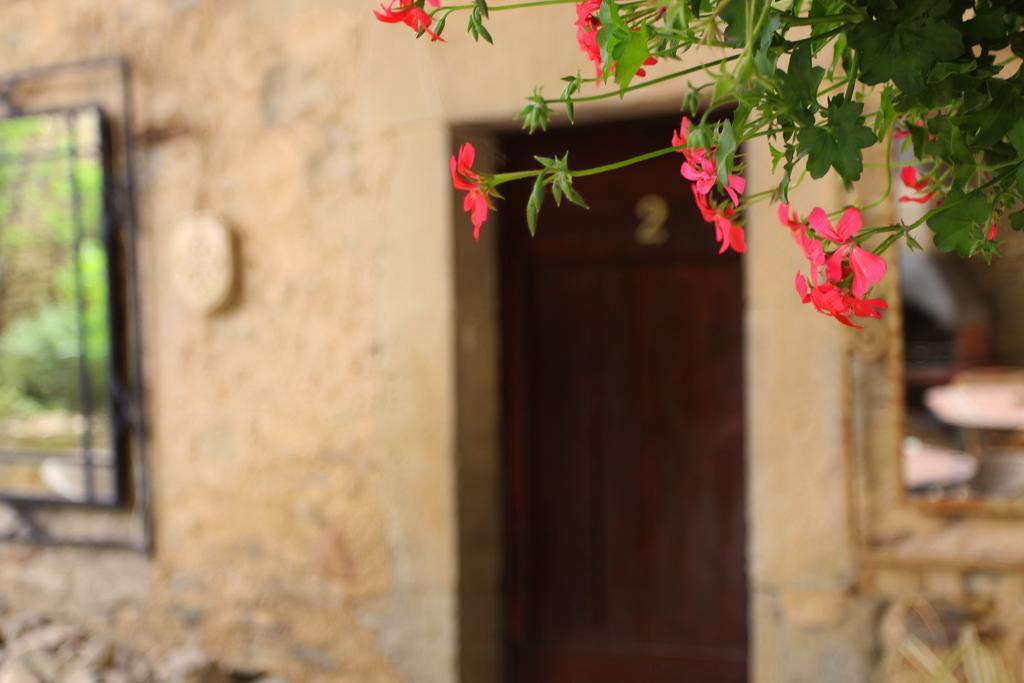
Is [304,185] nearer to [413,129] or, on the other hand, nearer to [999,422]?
[413,129]

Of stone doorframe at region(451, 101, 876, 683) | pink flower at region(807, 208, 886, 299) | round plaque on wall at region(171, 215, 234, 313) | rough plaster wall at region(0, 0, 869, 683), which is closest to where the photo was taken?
pink flower at region(807, 208, 886, 299)

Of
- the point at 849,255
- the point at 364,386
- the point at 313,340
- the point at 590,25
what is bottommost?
the point at 364,386

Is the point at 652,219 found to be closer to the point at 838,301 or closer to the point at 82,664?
the point at 82,664

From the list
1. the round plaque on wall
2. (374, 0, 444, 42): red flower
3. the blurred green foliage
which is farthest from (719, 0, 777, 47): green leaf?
the blurred green foliage

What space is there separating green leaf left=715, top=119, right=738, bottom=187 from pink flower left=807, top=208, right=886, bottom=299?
0.39 feet

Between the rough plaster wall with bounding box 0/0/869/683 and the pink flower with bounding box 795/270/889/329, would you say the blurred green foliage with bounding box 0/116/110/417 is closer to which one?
the rough plaster wall with bounding box 0/0/869/683

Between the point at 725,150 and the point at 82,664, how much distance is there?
9.11 feet

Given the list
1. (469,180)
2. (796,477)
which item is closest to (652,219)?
(796,477)

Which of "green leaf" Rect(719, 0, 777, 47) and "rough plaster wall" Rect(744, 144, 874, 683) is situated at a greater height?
"green leaf" Rect(719, 0, 777, 47)

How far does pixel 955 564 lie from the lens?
8.32 ft

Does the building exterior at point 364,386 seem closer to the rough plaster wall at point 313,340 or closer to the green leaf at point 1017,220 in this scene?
the rough plaster wall at point 313,340

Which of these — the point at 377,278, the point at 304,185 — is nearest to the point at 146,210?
the point at 304,185

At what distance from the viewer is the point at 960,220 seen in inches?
34.9

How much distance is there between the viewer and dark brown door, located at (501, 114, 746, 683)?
3.17 m
